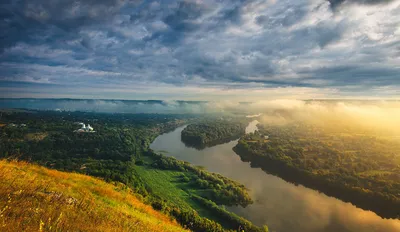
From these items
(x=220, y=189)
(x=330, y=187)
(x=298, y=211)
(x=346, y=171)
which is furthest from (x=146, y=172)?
(x=346, y=171)

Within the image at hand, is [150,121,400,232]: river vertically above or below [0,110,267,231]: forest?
below

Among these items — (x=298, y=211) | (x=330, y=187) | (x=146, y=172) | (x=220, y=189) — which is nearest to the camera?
(x=298, y=211)

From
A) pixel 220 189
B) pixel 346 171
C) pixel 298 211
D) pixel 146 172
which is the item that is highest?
pixel 220 189

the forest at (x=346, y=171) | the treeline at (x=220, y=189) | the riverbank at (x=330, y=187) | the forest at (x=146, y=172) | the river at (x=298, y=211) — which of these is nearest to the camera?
the forest at (x=146, y=172)

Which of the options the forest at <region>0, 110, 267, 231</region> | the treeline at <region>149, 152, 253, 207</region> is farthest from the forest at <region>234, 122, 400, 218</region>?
the forest at <region>0, 110, 267, 231</region>

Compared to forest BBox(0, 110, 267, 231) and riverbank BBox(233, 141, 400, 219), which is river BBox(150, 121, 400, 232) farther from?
forest BBox(0, 110, 267, 231)

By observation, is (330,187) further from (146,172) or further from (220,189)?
(146,172)

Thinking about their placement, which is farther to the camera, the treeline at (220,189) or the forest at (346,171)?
the forest at (346,171)

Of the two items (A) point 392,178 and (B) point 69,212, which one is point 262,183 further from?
(B) point 69,212

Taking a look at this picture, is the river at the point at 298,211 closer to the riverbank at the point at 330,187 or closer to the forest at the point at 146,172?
the riverbank at the point at 330,187

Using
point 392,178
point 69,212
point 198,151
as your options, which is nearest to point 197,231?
point 69,212

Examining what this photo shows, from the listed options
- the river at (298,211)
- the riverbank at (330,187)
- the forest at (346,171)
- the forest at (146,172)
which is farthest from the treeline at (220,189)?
the forest at (346,171)
